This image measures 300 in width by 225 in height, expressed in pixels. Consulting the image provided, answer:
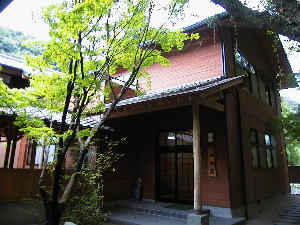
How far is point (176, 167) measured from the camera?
9797 mm

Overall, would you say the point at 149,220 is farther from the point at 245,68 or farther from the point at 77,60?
the point at 245,68

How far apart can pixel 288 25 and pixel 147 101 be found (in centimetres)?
379

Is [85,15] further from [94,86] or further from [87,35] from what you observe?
[94,86]

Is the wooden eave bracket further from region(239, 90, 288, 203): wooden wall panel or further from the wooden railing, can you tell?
the wooden railing

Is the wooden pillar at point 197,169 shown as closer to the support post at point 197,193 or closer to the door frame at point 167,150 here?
the support post at point 197,193

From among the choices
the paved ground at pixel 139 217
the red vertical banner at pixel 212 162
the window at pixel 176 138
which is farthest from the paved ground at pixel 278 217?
the window at pixel 176 138

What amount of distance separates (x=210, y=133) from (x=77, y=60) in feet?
20.0

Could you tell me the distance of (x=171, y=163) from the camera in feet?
33.0

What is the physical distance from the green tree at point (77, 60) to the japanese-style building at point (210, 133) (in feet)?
7.41

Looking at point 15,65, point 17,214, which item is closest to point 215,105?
point 17,214

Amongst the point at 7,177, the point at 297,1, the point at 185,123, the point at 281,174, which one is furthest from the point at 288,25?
the point at 281,174

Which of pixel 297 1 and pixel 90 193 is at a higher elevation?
pixel 297 1

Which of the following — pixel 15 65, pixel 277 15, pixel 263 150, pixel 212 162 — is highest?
pixel 15 65

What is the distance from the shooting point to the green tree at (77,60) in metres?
3.59
